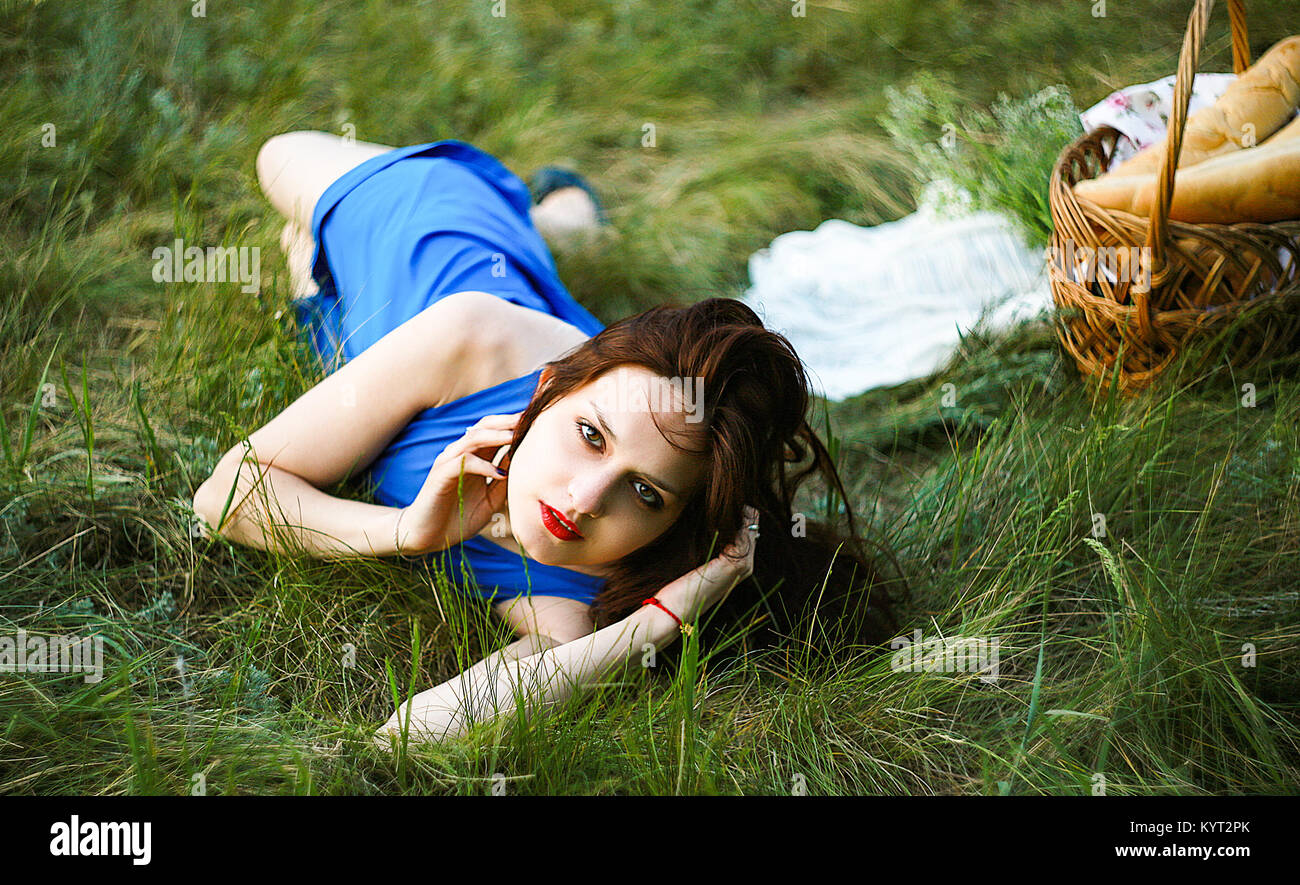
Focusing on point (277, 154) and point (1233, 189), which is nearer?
point (1233, 189)

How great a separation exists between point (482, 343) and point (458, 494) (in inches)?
16.2

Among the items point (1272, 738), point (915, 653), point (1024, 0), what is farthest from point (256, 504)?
point (1024, 0)

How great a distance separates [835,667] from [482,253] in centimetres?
139

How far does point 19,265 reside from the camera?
9.35 ft

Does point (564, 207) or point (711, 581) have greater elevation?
point (564, 207)

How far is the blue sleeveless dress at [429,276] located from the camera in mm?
2295

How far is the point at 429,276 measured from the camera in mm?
2576

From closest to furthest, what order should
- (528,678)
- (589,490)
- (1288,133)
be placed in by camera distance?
(589,490) → (528,678) → (1288,133)

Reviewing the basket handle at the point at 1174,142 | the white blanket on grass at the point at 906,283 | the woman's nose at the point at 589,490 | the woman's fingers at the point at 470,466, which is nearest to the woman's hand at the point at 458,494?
the woman's fingers at the point at 470,466

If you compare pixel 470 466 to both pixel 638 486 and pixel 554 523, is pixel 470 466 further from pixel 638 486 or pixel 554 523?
pixel 638 486

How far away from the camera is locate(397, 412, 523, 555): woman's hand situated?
2029 mm

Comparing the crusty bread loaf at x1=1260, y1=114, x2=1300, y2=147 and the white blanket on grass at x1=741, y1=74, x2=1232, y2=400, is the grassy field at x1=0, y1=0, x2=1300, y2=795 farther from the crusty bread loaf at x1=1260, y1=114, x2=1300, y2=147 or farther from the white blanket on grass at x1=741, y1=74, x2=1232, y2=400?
the crusty bread loaf at x1=1260, y1=114, x2=1300, y2=147

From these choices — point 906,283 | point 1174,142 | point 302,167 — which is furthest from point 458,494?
point 906,283

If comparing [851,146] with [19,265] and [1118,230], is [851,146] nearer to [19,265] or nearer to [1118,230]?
[1118,230]
